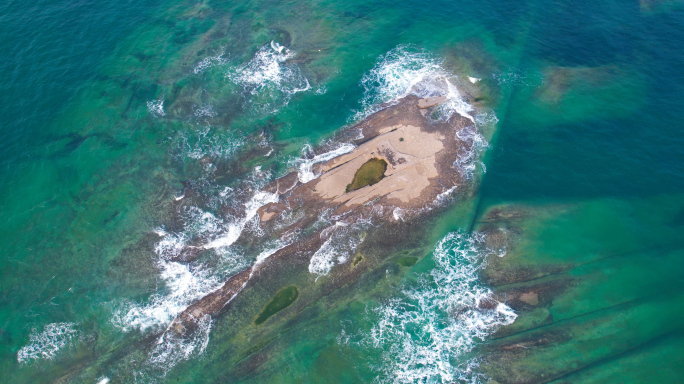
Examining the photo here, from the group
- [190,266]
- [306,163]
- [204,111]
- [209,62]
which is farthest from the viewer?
[209,62]

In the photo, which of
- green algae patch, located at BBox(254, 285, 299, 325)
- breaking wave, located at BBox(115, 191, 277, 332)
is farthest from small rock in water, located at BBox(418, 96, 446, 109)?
green algae patch, located at BBox(254, 285, 299, 325)

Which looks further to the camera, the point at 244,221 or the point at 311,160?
the point at 311,160

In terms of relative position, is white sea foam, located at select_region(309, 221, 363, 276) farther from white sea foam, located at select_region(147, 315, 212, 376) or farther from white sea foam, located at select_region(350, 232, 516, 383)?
white sea foam, located at select_region(147, 315, 212, 376)

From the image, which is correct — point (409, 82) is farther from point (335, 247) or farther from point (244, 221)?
point (244, 221)

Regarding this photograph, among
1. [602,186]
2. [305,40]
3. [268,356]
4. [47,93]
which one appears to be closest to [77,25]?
[47,93]

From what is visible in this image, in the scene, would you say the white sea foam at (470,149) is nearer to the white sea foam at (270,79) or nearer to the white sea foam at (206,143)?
the white sea foam at (270,79)

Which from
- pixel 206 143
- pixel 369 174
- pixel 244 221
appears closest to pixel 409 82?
pixel 369 174

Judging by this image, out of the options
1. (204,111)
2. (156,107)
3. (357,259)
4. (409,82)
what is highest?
(156,107)
